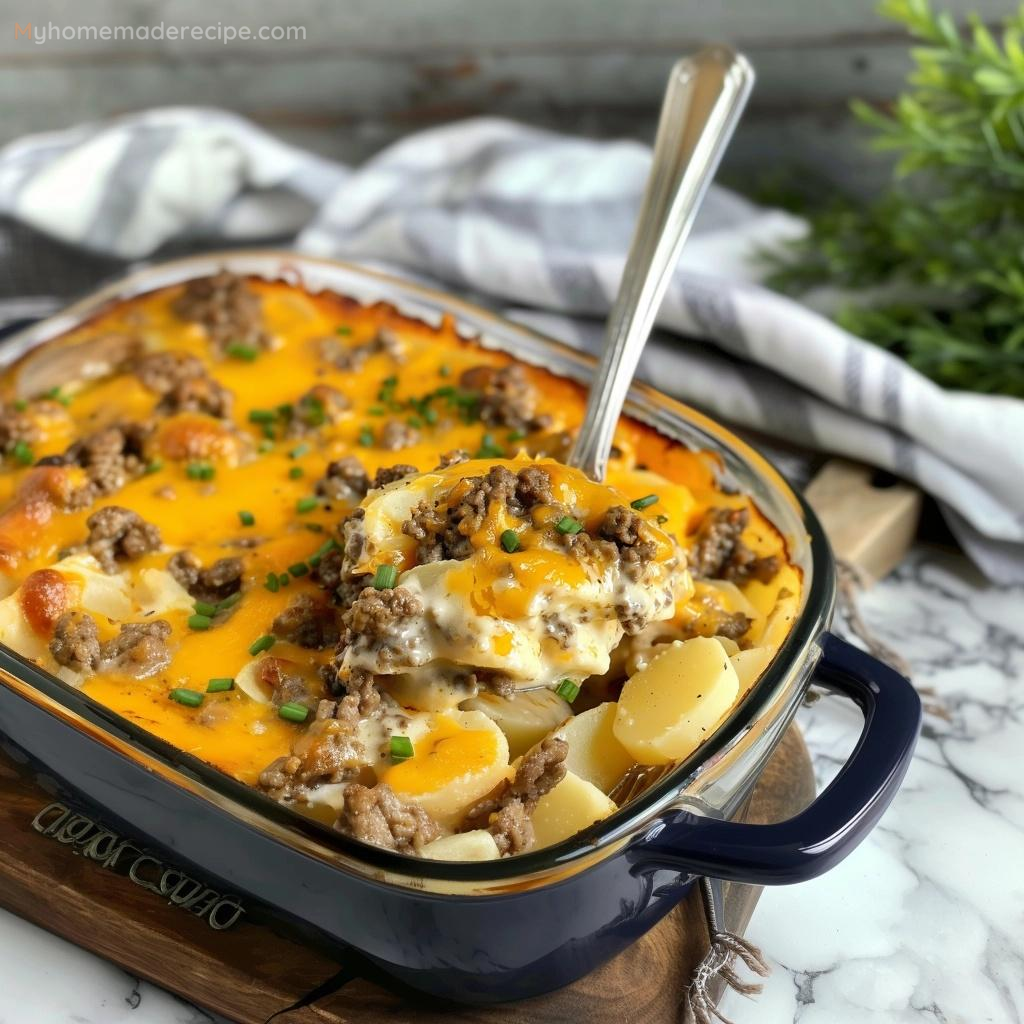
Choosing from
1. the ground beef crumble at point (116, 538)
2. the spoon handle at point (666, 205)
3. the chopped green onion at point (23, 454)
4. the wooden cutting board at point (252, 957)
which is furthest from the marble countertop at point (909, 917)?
the chopped green onion at point (23, 454)

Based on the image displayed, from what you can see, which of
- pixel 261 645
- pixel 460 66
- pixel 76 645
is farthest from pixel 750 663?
pixel 460 66

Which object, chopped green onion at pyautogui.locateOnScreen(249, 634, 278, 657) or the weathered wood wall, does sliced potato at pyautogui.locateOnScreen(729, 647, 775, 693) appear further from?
the weathered wood wall

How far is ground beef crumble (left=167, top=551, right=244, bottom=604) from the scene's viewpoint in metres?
2.29

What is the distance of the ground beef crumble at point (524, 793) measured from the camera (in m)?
1.84

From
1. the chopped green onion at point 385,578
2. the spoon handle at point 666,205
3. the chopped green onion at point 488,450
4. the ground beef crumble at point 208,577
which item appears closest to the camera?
the chopped green onion at point 385,578

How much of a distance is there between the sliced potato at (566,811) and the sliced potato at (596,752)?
0.33ft

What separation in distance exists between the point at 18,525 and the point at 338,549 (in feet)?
1.97

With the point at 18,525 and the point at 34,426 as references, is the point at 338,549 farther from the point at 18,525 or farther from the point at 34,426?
the point at 34,426

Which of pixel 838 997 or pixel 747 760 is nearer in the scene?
pixel 747 760

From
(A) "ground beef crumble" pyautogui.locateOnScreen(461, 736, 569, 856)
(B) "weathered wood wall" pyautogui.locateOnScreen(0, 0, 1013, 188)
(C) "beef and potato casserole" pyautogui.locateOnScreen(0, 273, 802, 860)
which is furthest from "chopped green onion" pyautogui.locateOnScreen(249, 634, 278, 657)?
(B) "weathered wood wall" pyautogui.locateOnScreen(0, 0, 1013, 188)

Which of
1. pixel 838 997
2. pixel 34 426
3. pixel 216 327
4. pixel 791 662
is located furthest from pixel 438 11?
pixel 838 997

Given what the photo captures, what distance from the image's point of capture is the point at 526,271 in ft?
12.3

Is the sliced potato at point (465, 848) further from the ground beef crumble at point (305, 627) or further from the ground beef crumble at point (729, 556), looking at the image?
the ground beef crumble at point (729, 556)

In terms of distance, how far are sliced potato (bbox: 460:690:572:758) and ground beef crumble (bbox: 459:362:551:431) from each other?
0.75 meters
